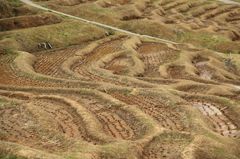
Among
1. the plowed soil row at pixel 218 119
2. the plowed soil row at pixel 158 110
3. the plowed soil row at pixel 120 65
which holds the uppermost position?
the plowed soil row at pixel 158 110

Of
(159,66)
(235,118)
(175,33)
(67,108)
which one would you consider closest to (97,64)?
(159,66)

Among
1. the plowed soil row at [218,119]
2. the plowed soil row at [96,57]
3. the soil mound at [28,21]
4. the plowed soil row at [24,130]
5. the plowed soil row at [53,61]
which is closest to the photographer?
the plowed soil row at [24,130]

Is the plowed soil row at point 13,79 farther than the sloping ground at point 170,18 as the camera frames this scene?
No

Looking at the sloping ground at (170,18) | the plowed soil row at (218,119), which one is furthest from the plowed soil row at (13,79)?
the sloping ground at (170,18)

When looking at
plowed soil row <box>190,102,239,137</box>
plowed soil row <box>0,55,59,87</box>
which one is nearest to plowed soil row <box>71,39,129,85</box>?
plowed soil row <box>0,55,59,87</box>

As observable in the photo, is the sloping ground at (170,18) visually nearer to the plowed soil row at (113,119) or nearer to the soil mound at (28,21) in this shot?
the soil mound at (28,21)

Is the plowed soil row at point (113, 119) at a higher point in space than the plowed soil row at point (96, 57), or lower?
higher
